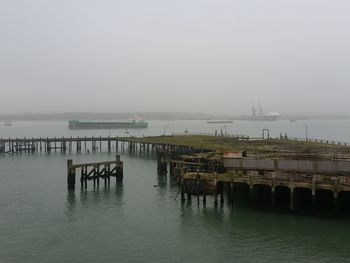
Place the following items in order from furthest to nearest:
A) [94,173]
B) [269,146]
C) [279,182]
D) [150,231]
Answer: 1. [269,146]
2. [94,173]
3. [279,182]
4. [150,231]

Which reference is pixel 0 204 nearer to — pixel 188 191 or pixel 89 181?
pixel 89 181

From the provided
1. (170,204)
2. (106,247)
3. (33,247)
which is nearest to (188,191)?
(170,204)

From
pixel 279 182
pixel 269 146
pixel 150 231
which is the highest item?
pixel 269 146

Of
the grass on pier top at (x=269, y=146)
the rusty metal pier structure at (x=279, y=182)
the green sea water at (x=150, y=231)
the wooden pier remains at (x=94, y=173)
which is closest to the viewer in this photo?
the green sea water at (x=150, y=231)

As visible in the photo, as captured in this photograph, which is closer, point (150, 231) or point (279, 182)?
point (150, 231)

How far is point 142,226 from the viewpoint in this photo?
3959 centimetres

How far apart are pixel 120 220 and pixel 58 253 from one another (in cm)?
979

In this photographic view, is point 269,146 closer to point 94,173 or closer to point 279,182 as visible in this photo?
point 94,173

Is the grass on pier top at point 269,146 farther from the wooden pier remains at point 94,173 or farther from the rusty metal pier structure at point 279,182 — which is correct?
the wooden pier remains at point 94,173

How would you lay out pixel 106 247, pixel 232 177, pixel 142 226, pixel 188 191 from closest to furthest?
pixel 106 247
pixel 142 226
pixel 232 177
pixel 188 191

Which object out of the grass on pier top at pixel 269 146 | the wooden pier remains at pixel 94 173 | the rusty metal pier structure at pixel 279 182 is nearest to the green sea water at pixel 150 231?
the rusty metal pier structure at pixel 279 182

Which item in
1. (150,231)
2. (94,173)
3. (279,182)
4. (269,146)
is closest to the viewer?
(150,231)

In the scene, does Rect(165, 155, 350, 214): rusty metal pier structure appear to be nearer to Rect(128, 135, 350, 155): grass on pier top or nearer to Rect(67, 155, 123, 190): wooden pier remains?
Rect(128, 135, 350, 155): grass on pier top

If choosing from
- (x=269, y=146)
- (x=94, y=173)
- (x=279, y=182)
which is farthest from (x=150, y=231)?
(x=269, y=146)
